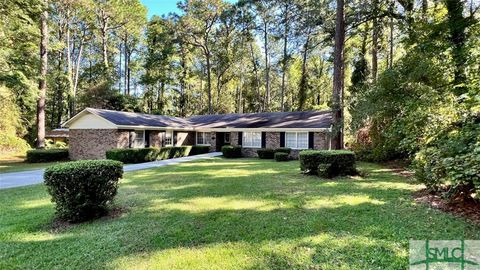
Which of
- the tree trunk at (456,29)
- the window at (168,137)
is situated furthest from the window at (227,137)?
the tree trunk at (456,29)

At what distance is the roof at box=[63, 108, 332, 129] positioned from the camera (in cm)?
1894

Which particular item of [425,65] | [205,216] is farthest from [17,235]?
[425,65]

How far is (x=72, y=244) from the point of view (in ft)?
14.8

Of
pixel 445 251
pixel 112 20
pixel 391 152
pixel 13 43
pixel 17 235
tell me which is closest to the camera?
pixel 445 251

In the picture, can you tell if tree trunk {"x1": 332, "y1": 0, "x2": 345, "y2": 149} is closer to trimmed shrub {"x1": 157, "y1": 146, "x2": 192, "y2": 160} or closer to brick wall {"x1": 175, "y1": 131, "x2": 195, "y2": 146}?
trimmed shrub {"x1": 157, "y1": 146, "x2": 192, "y2": 160}

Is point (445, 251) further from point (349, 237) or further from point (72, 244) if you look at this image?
point (72, 244)

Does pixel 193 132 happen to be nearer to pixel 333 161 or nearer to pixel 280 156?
pixel 280 156

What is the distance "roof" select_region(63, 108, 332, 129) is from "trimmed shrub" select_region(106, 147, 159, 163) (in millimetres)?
1957

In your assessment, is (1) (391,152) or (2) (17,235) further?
(1) (391,152)

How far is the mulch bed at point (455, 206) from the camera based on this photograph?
17.7 feet

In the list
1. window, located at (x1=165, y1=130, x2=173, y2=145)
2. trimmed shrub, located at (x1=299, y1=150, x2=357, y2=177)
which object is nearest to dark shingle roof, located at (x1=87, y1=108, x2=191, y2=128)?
window, located at (x1=165, y1=130, x2=173, y2=145)

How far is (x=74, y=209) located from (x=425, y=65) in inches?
462

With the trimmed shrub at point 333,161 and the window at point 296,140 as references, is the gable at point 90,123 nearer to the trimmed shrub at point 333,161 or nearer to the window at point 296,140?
the window at point 296,140

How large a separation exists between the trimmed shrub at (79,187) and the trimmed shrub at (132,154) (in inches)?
451
